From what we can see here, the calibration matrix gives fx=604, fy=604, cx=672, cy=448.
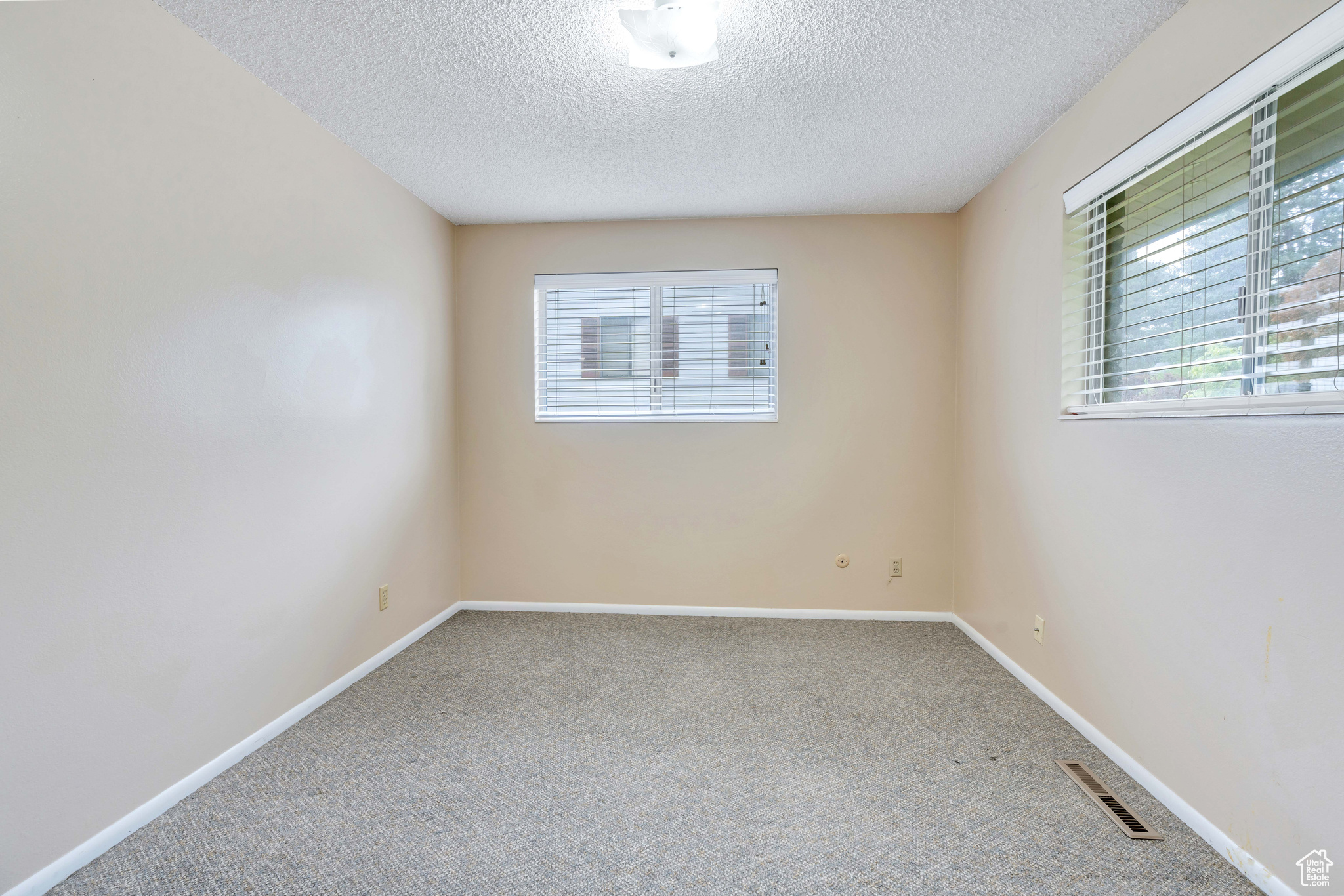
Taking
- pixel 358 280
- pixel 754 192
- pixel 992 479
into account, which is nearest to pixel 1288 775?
pixel 992 479

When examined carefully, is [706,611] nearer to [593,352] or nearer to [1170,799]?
[593,352]

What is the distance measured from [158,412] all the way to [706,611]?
274 cm

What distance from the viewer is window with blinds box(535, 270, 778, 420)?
3.58 m

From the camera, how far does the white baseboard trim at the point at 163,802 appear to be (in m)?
1.45

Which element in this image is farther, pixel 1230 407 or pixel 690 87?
pixel 690 87

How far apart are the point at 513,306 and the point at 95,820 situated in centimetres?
283

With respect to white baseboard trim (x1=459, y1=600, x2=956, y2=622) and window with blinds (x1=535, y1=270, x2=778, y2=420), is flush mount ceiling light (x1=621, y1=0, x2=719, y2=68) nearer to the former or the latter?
window with blinds (x1=535, y1=270, x2=778, y2=420)

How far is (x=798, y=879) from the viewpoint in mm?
1484

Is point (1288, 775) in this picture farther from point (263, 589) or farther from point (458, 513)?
point (458, 513)

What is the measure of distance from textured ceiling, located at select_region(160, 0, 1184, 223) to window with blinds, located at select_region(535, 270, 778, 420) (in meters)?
0.63

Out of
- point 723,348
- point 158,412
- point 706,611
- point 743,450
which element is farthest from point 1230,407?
point 158,412

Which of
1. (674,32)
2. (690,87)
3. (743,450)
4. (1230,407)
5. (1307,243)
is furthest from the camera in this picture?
(743,450)

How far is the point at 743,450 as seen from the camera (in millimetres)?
3561

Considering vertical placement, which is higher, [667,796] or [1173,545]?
[1173,545]
